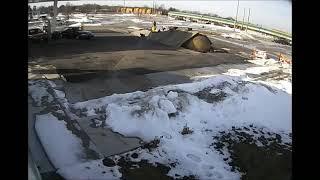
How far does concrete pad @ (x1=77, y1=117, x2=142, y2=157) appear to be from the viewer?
9.59 feet

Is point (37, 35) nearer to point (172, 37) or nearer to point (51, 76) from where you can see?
point (51, 76)

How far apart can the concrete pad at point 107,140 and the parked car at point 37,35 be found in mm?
831

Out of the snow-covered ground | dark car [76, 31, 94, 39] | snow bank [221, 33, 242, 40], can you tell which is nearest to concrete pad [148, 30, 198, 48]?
snow bank [221, 33, 242, 40]

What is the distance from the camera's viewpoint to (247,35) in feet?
10.5

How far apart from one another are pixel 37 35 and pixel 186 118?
167 cm

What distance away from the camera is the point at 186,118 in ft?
10.9

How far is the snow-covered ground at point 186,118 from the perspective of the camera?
2691 mm

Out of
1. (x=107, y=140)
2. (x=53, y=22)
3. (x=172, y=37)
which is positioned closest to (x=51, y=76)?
(x=53, y=22)

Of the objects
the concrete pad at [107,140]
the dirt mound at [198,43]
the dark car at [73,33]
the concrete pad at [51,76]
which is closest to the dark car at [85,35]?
the dark car at [73,33]

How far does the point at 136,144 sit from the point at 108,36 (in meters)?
1.06

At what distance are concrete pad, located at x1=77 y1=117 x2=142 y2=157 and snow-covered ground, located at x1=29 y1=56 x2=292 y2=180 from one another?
2.8 inches
